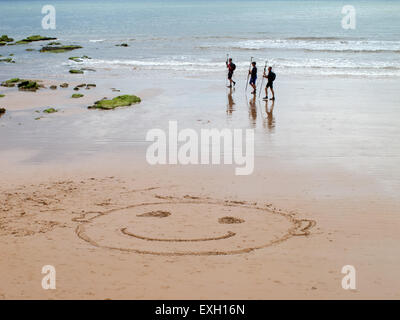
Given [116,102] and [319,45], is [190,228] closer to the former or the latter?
[116,102]

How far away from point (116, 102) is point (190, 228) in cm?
1390

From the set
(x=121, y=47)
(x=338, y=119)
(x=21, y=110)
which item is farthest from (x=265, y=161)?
(x=121, y=47)

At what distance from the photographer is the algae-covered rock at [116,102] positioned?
2306 centimetres

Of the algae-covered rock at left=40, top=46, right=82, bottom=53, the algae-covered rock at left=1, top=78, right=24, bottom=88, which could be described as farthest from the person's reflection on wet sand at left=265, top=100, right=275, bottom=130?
the algae-covered rock at left=40, top=46, right=82, bottom=53

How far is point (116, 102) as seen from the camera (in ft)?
77.3

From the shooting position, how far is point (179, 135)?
59.4ft

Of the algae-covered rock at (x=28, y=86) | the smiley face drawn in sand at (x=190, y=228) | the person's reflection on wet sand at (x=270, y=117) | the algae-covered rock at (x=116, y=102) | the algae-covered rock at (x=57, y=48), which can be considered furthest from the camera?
the algae-covered rock at (x=57, y=48)

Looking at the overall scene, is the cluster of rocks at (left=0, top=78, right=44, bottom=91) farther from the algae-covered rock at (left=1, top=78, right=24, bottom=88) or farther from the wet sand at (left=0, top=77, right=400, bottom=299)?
the wet sand at (left=0, top=77, right=400, bottom=299)

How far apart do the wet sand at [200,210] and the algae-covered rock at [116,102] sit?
1.90 m

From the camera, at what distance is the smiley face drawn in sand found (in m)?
9.77

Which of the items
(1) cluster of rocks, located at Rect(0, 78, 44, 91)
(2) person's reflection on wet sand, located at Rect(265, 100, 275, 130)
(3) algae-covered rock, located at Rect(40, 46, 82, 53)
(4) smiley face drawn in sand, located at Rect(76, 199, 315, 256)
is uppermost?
(3) algae-covered rock, located at Rect(40, 46, 82, 53)

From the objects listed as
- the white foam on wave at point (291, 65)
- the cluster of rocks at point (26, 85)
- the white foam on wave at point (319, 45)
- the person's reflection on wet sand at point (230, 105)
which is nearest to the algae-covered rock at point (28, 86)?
the cluster of rocks at point (26, 85)

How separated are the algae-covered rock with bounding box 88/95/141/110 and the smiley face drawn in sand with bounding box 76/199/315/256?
1176cm

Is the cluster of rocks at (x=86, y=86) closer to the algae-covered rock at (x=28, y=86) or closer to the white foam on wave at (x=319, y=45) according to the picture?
the algae-covered rock at (x=28, y=86)
